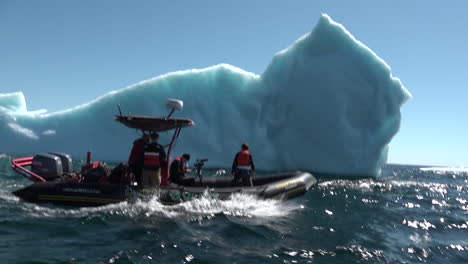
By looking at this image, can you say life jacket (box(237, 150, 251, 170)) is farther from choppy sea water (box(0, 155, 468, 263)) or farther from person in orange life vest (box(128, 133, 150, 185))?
person in orange life vest (box(128, 133, 150, 185))

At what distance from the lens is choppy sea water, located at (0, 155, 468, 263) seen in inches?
181

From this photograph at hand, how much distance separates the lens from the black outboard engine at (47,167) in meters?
8.41

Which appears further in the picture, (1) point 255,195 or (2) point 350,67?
(2) point 350,67

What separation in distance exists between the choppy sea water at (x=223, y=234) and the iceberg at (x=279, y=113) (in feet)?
44.0

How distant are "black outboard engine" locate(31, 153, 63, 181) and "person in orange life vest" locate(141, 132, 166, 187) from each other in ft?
7.46

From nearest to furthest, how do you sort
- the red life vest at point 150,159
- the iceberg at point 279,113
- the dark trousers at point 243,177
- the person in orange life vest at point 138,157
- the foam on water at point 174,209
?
the foam on water at point 174,209 → the red life vest at point 150,159 → the person in orange life vest at point 138,157 → the dark trousers at point 243,177 → the iceberg at point 279,113

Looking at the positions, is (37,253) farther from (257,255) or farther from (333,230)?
(333,230)

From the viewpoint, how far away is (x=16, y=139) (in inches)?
935

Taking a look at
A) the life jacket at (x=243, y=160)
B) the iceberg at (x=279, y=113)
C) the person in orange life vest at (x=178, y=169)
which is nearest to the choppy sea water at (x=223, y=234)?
the life jacket at (x=243, y=160)

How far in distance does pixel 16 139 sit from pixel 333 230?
921 inches

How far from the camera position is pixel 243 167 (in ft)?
29.7

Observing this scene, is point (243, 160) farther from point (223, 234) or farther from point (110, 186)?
point (223, 234)

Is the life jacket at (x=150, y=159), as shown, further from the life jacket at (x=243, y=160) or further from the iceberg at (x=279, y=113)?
the iceberg at (x=279, y=113)

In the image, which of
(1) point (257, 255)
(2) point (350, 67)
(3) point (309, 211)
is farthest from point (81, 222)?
(2) point (350, 67)
